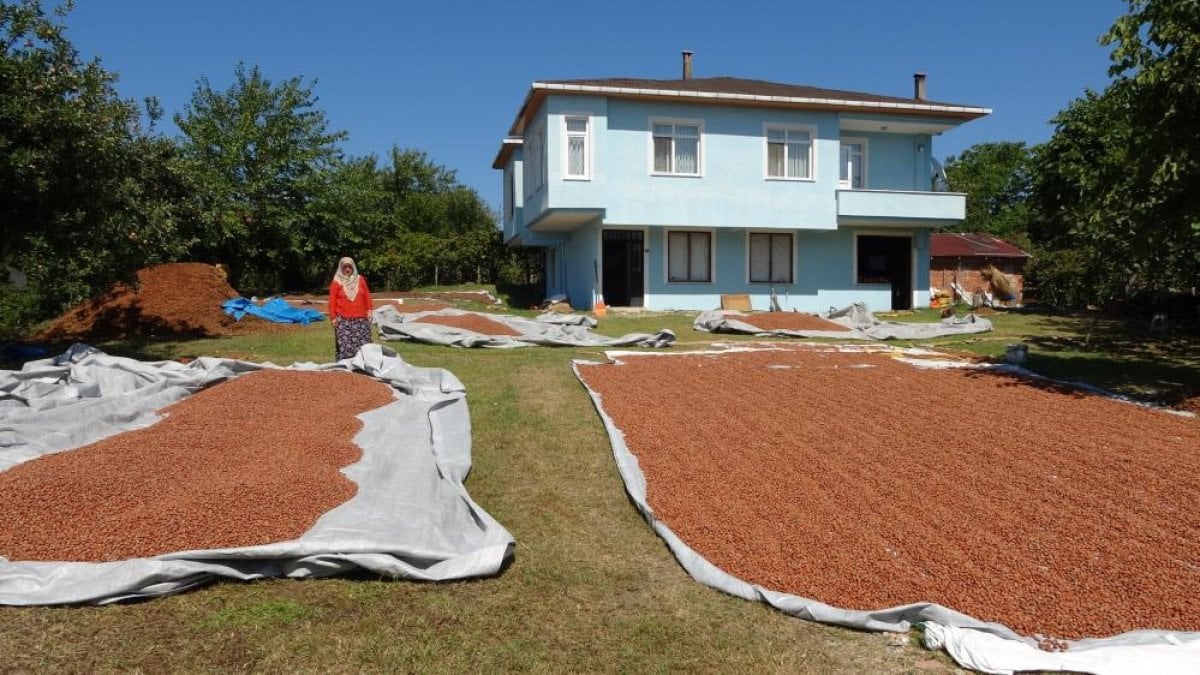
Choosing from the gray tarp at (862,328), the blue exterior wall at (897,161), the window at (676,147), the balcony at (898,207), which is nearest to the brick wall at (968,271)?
the blue exterior wall at (897,161)

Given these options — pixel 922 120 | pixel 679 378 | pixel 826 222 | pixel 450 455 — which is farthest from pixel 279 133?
pixel 450 455

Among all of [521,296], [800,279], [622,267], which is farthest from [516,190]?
[800,279]

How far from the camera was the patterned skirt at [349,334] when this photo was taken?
9.48 metres

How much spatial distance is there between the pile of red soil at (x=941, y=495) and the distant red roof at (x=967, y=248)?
22096 millimetres

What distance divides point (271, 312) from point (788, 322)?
1030 cm

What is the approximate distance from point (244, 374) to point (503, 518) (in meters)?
4.55

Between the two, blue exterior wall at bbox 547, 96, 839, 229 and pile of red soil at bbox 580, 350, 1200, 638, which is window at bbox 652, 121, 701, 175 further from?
pile of red soil at bbox 580, 350, 1200, 638

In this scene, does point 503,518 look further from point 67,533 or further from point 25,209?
point 25,209

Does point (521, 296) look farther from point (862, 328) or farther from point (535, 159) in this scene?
point (862, 328)

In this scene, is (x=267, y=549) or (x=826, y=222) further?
(x=826, y=222)

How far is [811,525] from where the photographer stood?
421 cm

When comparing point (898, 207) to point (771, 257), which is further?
point (771, 257)

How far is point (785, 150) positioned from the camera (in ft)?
65.2

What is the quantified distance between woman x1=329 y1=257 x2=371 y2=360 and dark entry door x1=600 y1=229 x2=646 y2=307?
36.3ft
